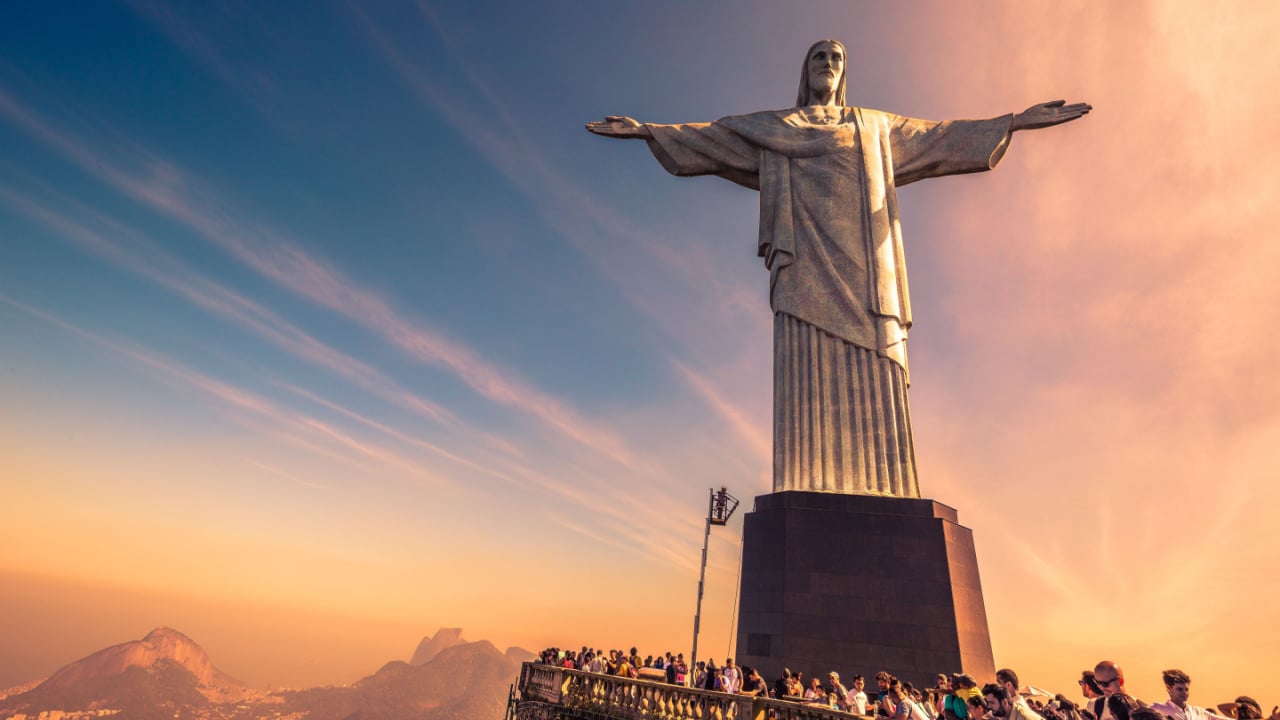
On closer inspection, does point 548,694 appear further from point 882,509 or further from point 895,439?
point 895,439

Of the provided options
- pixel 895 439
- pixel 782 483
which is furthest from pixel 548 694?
pixel 895 439

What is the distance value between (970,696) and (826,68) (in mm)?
15030

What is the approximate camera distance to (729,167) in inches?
619

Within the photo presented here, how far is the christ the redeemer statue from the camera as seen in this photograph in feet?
41.2

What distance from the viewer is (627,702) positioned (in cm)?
962

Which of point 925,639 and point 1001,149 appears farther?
point 1001,149

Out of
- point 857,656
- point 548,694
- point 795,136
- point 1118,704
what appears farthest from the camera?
point 795,136

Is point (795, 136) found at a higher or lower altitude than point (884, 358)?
higher

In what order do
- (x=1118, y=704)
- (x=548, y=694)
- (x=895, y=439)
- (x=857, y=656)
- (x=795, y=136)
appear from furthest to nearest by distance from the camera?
(x=795, y=136) < (x=895, y=439) < (x=548, y=694) < (x=857, y=656) < (x=1118, y=704)

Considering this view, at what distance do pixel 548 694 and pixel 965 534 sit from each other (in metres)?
8.19

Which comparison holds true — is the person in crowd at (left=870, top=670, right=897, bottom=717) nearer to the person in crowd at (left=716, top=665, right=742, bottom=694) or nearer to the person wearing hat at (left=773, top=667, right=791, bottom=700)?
the person wearing hat at (left=773, top=667, right=791, bottom=700)

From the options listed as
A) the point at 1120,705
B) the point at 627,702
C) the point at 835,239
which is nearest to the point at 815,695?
the point at 627,702

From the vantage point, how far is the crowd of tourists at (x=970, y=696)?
425 cm

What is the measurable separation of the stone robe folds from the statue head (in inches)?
37.4
